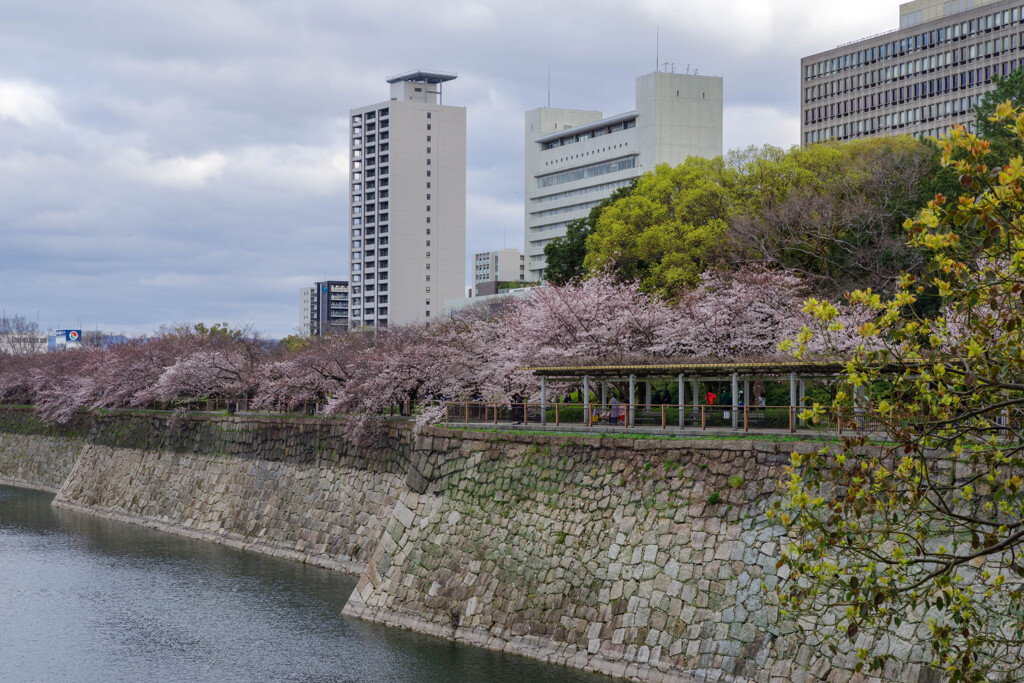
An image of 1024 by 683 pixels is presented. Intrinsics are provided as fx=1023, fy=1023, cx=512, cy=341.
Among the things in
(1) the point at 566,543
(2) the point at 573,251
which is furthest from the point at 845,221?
(1) the point at 566,543

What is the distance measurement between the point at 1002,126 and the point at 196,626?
32.8 meters

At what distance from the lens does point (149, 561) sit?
42.1 meters

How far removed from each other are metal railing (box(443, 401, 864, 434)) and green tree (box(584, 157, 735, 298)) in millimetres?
13655

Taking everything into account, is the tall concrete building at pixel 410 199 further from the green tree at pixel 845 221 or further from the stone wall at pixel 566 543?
the stone wall at pixel 566 543

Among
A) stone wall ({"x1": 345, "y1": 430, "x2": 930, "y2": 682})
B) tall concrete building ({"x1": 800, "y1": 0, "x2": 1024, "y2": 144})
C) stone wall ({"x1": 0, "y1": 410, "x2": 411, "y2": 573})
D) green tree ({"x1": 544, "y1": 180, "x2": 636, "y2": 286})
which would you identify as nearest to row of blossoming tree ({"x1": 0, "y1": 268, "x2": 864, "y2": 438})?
stone wall ({"x1": 0, "y1": 410, "x2": 411, "y2": 573})

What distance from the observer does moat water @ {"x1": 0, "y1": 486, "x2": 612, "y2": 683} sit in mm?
26266

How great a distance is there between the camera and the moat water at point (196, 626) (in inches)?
1034

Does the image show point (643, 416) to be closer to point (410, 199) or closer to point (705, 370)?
point (705, 370)

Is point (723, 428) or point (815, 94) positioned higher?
point (815, 94)

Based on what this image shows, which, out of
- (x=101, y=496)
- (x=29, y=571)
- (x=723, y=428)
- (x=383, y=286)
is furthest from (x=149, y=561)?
(x=383, y=286)

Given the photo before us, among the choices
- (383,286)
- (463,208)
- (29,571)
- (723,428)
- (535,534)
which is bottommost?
(29,571)

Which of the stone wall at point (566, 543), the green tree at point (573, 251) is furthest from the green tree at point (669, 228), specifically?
the stone wall at point (566, 543)

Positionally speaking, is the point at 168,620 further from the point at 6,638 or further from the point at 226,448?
the point at 226,448

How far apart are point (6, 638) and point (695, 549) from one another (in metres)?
20.9
